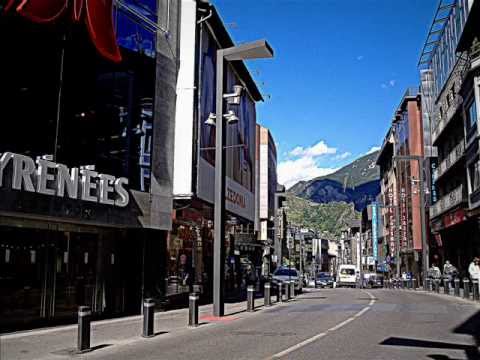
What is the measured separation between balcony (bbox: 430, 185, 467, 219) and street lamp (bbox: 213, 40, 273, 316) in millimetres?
22915

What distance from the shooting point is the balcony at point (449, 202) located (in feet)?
123

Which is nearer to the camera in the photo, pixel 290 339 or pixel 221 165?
pixel 290 339

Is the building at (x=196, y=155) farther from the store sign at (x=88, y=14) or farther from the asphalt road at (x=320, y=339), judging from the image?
the asphalt road at (x=320, y=339)

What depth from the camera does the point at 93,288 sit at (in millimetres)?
18172

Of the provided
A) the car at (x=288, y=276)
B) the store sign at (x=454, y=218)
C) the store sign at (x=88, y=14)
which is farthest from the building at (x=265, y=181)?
the store sign at (x=88, y=14)

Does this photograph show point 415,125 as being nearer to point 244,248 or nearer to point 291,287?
point 244,248

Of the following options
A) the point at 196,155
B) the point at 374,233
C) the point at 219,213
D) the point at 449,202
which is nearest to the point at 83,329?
the point at 219,213

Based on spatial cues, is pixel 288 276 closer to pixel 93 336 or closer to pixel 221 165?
pixel 221 165

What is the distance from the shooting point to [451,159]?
41.1 metres

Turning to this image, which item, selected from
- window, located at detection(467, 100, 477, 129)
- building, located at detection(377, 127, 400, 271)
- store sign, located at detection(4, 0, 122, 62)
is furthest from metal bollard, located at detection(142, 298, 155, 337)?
building, located at detection(377, 127, 400, 271)

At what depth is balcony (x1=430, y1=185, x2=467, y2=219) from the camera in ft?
123

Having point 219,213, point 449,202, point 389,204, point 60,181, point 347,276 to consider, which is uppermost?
point 389,204

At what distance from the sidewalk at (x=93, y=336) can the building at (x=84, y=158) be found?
1170mm

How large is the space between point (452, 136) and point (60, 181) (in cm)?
3345
